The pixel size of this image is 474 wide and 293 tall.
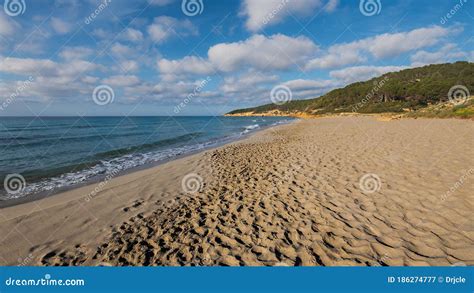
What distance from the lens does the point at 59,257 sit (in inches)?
169

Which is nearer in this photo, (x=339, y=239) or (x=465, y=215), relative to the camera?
(x=339, y=239)

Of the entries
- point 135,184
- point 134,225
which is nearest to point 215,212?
point 134,225

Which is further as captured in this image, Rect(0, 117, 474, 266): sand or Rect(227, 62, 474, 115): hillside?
Rect(227, 62, 474, 115): hillside

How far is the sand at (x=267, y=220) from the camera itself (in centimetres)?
395

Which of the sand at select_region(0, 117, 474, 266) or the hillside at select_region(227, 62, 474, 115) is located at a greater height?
the hillside at select_region(227, 62, 474, 115)

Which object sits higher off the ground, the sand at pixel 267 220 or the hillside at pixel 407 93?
the hillside at pixel 407 93

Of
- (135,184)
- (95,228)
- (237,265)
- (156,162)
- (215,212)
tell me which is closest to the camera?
(237,265)

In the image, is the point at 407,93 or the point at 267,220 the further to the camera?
the point at 407,93

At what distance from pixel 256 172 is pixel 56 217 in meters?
6.57

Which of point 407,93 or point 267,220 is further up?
point 407,93

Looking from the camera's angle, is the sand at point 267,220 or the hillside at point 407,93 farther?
the hillside at point 407,93

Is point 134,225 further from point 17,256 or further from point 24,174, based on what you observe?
point 24,174

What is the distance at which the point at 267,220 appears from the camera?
5137mm

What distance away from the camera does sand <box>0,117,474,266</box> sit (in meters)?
3.95
